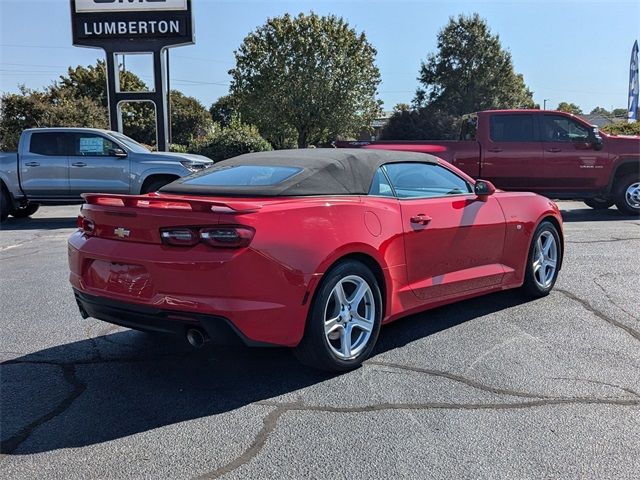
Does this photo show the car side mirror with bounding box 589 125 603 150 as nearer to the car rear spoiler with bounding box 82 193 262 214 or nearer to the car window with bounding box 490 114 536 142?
the car window with bounding box 490 114 536 142

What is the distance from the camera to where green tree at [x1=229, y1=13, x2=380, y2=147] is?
3073 centimetres

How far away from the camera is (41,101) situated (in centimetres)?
2780

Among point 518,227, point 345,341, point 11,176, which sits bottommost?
point 345,341

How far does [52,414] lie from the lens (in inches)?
138

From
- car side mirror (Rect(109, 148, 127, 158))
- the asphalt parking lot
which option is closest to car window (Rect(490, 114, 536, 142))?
the asphalt parking lot

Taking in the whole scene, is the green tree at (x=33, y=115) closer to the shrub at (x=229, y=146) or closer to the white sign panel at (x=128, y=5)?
the shrub at (x=229, y=146)

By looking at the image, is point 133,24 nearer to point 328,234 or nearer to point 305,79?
point 305,79

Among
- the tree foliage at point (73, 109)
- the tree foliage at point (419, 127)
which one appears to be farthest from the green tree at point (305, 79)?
the tree foliage at point (73, 109)

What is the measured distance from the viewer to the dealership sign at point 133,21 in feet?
62.0

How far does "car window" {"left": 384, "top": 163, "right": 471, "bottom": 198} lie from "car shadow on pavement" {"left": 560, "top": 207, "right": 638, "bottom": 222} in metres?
7.78

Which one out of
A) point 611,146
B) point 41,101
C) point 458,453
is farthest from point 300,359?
point 41,101

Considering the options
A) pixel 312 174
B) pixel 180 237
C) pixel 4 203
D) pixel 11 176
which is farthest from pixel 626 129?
pixel 180 237

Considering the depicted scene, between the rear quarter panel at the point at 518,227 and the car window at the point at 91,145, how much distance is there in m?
9.43

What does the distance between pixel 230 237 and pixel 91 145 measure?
33.9 ft
